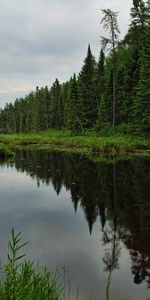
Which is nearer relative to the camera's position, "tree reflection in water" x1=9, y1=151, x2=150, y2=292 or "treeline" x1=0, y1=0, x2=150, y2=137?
"tree reflection in water" x1=9, y1=151, x2=150, y2=292

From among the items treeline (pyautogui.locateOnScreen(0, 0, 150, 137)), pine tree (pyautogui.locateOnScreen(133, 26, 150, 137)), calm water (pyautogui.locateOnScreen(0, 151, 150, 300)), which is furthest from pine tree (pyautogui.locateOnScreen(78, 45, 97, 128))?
calm water (pyautogui.locateOnScreen(0, 151, 150, 300))

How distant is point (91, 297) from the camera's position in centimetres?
583

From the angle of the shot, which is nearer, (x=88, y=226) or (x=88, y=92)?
(x=88, y=226)

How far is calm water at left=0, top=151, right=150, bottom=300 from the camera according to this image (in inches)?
259

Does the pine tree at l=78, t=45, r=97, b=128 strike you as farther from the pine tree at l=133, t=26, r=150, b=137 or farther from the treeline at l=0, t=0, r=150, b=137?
the pine tree at l=133, t=26, r=150, b=137

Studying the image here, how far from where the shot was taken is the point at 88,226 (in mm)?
10102

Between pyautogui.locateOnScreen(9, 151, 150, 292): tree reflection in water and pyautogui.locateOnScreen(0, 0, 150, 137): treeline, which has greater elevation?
pyautogui.locateOnScreen(0, 0, 150, 137): treeline

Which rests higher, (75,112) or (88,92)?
(88,92)

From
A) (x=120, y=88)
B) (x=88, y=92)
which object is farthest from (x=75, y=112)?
(x=120, y=88)

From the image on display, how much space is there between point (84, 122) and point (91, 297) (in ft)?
173

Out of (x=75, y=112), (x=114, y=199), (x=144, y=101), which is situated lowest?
(x=114, y=199)

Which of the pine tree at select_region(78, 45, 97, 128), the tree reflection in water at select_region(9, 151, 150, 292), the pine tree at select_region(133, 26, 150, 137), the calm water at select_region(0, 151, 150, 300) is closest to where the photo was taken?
the calm water at select_region(0, 151, 150, 300)

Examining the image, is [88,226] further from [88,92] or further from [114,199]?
[88,92]

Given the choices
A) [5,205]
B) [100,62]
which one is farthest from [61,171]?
[100,62]
